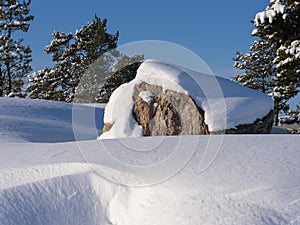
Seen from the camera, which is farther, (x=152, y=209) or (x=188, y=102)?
(x=188, y=102)

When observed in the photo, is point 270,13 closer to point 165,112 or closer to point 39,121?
point 165,112

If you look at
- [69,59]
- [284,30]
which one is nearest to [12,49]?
[69,59]

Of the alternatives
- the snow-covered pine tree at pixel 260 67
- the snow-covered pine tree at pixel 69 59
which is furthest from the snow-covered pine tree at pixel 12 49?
the snow-covered pine tree at pixel 260 67

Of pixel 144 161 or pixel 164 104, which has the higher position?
pixel 164 104

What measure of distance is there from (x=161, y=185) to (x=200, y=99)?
3439 mm

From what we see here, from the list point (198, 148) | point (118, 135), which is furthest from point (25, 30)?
point (198, 148)

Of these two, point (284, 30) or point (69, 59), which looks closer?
point (284, 30)

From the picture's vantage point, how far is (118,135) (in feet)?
22.3

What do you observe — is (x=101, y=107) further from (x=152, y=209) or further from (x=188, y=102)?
(x=152, y=209)

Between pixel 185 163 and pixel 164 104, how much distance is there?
11.1 ft

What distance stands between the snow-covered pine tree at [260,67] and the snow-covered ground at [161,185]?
19054 millimetres

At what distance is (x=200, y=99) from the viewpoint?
6145 mm

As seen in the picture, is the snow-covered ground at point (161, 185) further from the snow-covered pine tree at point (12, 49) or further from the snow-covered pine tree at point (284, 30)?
the snow-covered pine tree at point (12, 49)

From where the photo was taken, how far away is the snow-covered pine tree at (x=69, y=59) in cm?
2304
